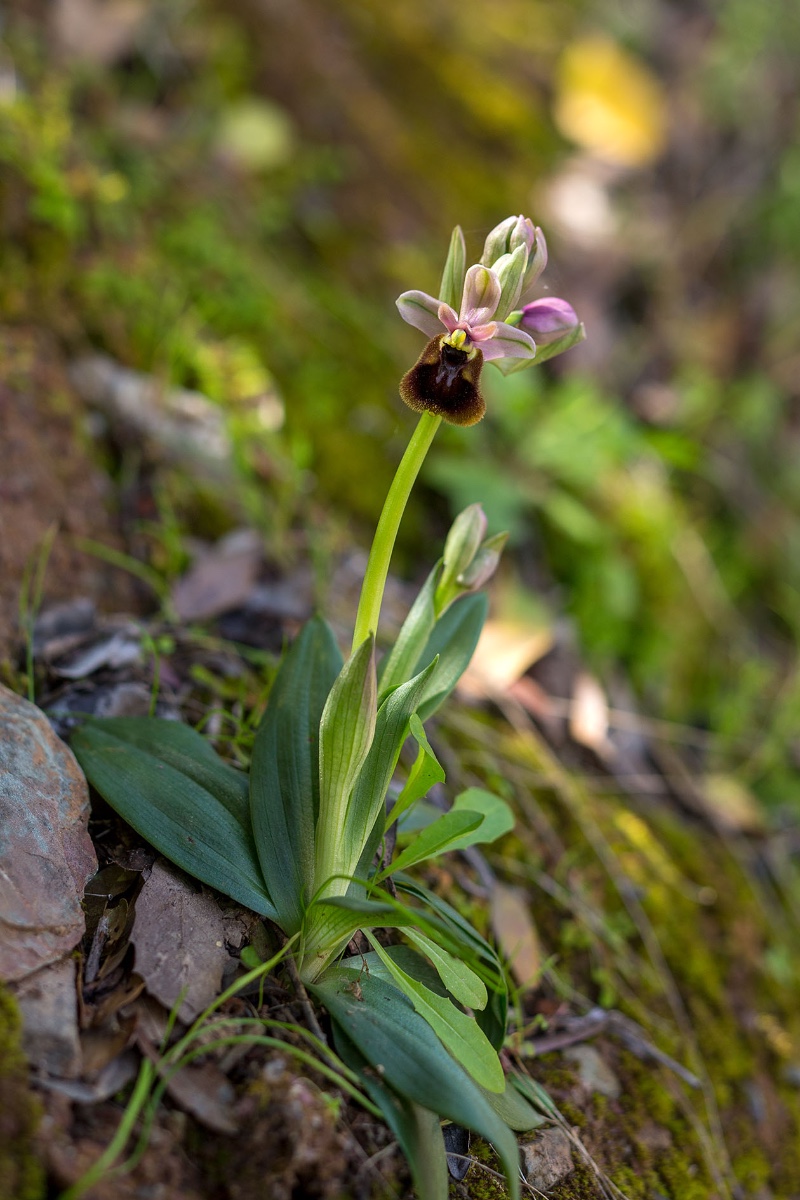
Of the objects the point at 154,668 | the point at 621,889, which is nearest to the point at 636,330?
the point at 621,889

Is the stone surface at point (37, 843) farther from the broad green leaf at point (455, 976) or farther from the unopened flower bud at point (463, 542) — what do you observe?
the unopened flower bud at point (463, 542)

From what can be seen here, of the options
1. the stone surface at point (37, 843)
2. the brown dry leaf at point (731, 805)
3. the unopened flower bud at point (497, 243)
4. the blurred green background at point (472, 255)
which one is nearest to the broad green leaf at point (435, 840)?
the stone surface at point (37, 843)

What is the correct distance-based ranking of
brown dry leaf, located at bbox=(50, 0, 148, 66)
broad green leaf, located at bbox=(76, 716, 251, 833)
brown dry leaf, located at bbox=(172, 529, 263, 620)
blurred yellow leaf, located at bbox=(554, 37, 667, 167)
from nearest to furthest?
broad green leaf, located at bbox=(76, 716, 251, 833) < brown dry leaf, located at bbox=(172, 529, 263, 620) < brown dry leaf, located at bbox=(50, 0, 148, 66) < blurred yellow leaf, located at bbox=(554, 37, 667, 167)

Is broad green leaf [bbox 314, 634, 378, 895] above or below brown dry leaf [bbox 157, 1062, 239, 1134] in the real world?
above

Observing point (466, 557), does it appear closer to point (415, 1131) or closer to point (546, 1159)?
point (415, 1131)

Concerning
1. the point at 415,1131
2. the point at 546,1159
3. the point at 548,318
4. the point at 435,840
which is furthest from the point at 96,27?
the point at 546,1159

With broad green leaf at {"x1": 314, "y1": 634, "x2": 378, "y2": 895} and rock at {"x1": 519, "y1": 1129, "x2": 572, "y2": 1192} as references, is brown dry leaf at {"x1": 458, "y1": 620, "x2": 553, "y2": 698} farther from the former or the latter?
rock at {"x1": 519, "y1": 1129, "x2": 572, "y2": 1192}

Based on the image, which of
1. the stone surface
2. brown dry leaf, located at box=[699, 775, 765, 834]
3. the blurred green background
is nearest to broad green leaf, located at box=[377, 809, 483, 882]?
the stone surface
